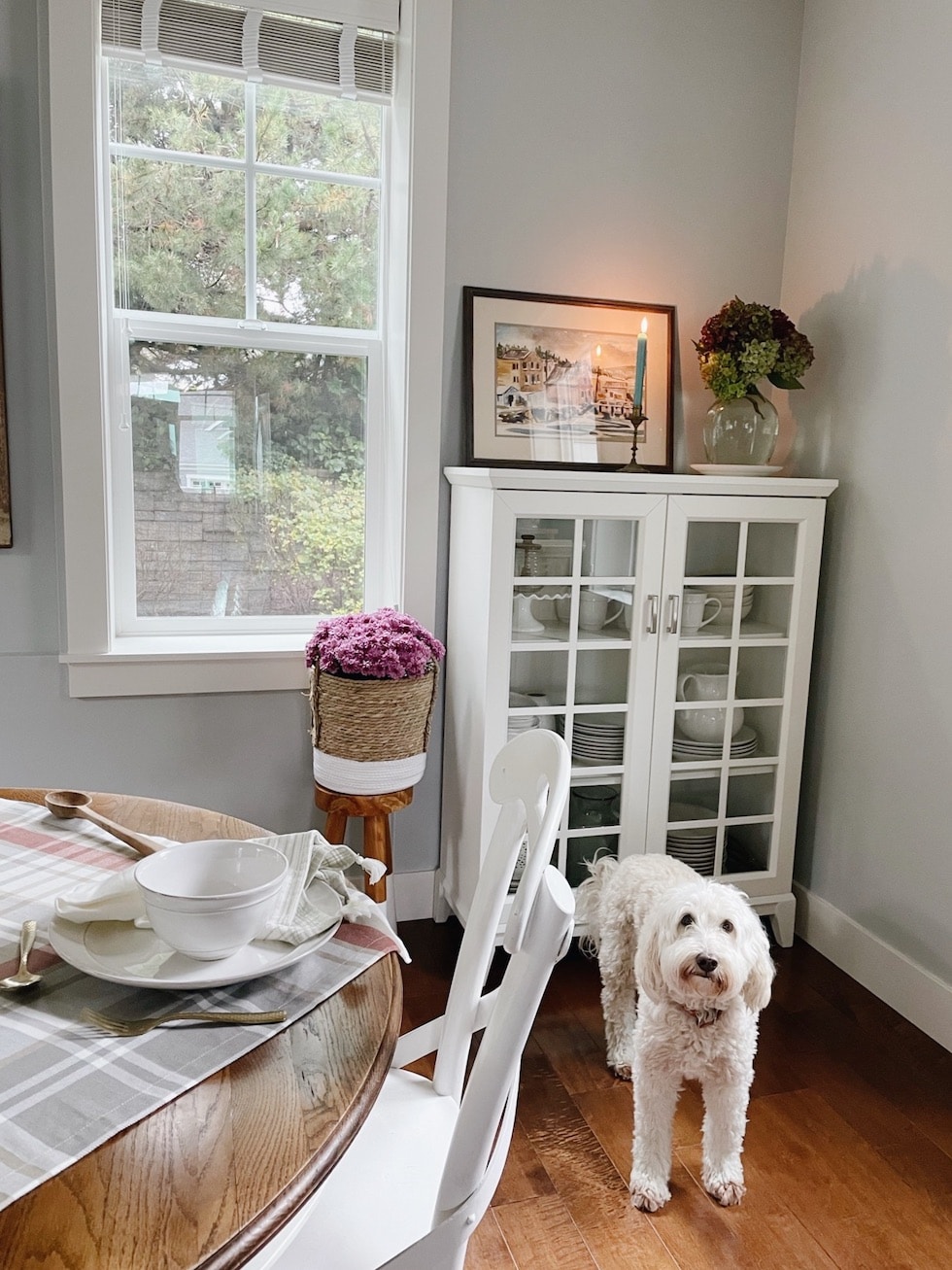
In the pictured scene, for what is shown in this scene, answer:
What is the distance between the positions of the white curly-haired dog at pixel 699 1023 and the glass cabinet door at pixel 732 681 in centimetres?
78

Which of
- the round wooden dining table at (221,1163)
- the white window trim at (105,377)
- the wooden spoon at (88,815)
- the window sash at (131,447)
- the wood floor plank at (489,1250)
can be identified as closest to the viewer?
the round wooden dining table at (221,1163)

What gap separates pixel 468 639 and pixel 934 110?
5.33 feet

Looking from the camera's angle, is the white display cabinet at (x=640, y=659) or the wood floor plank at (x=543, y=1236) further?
the white display cabinet at (x=640, y=659)

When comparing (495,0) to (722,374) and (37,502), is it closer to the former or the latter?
(722,374)

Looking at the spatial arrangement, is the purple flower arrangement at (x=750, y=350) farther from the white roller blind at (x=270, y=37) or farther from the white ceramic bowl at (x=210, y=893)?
the white ceramic bowl at (x=210, y=893)

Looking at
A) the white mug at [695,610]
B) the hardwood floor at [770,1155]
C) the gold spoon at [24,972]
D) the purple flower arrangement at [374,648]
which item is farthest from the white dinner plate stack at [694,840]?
the gold spoon at [24,972]

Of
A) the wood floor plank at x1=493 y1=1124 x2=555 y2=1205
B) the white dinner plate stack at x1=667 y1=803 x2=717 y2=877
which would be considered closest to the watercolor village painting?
the white dinner plate stack at x1=667 y1=803 x2=717 y2=877

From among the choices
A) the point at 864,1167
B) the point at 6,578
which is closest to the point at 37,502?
the point at 6,578

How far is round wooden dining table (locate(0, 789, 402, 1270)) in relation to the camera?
653mm

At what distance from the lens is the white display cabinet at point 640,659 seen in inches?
89.9

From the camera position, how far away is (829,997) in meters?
2.38

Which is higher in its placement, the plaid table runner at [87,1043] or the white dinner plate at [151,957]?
the white dinner plate at [151,957]

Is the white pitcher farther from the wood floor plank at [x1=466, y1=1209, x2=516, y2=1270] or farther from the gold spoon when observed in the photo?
the gold spoon

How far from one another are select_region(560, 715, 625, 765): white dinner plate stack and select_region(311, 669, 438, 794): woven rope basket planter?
0.40 m
